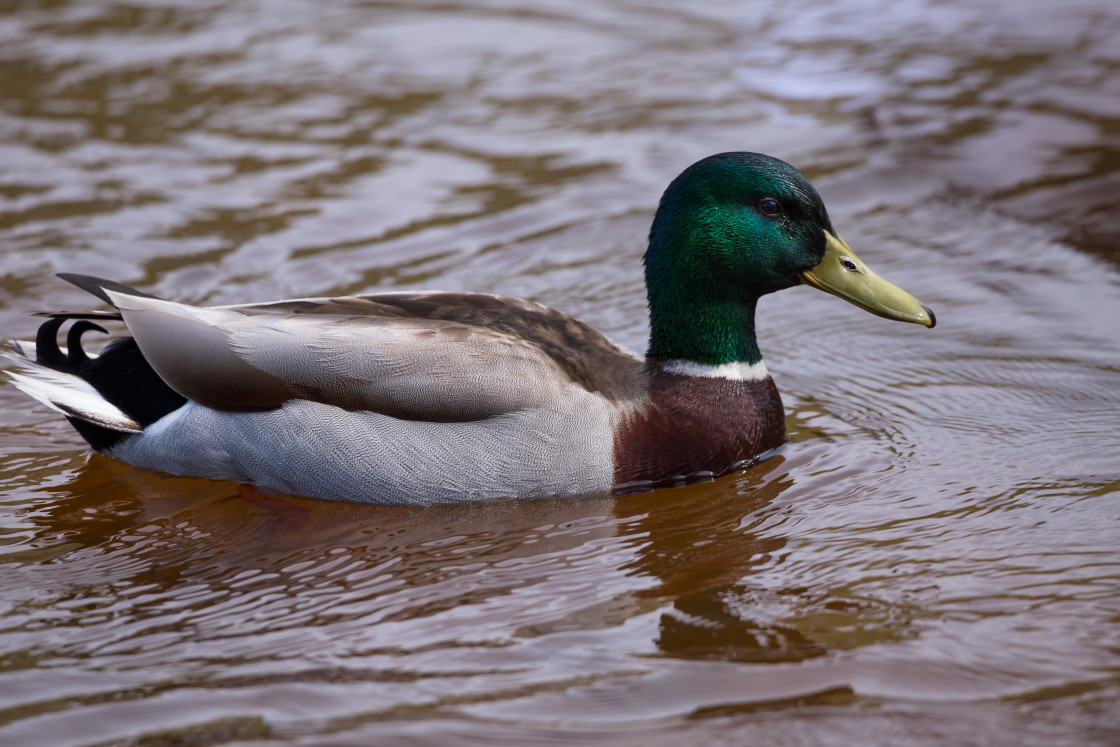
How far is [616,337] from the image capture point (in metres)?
6.50

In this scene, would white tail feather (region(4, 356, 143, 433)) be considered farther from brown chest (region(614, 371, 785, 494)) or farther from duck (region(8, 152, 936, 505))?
brown chest (region(614, 371, 785, 494))

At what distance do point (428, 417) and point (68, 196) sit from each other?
4.44 m

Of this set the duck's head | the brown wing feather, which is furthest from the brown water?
the duck's head

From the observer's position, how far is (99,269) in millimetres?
7246

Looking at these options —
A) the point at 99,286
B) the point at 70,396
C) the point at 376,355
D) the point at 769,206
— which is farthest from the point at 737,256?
the point at 70,396

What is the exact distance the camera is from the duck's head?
4.97 metres

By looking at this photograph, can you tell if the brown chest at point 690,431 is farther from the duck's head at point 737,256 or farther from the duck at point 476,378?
the duck's head at point 737,256

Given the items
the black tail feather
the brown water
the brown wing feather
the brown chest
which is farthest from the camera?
the black tail feather

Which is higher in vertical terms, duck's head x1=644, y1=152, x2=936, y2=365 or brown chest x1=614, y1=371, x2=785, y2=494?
duck's head x1=644, y1=152, x2=936, y2=365

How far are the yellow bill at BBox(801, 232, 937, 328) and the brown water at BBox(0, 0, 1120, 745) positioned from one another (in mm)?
594

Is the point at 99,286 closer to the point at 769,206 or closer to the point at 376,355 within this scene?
the point at 376,355

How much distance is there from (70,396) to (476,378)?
5.42 feet

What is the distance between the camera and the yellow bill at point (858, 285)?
16.3ft

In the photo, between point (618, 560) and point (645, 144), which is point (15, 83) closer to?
point (645, 144)
